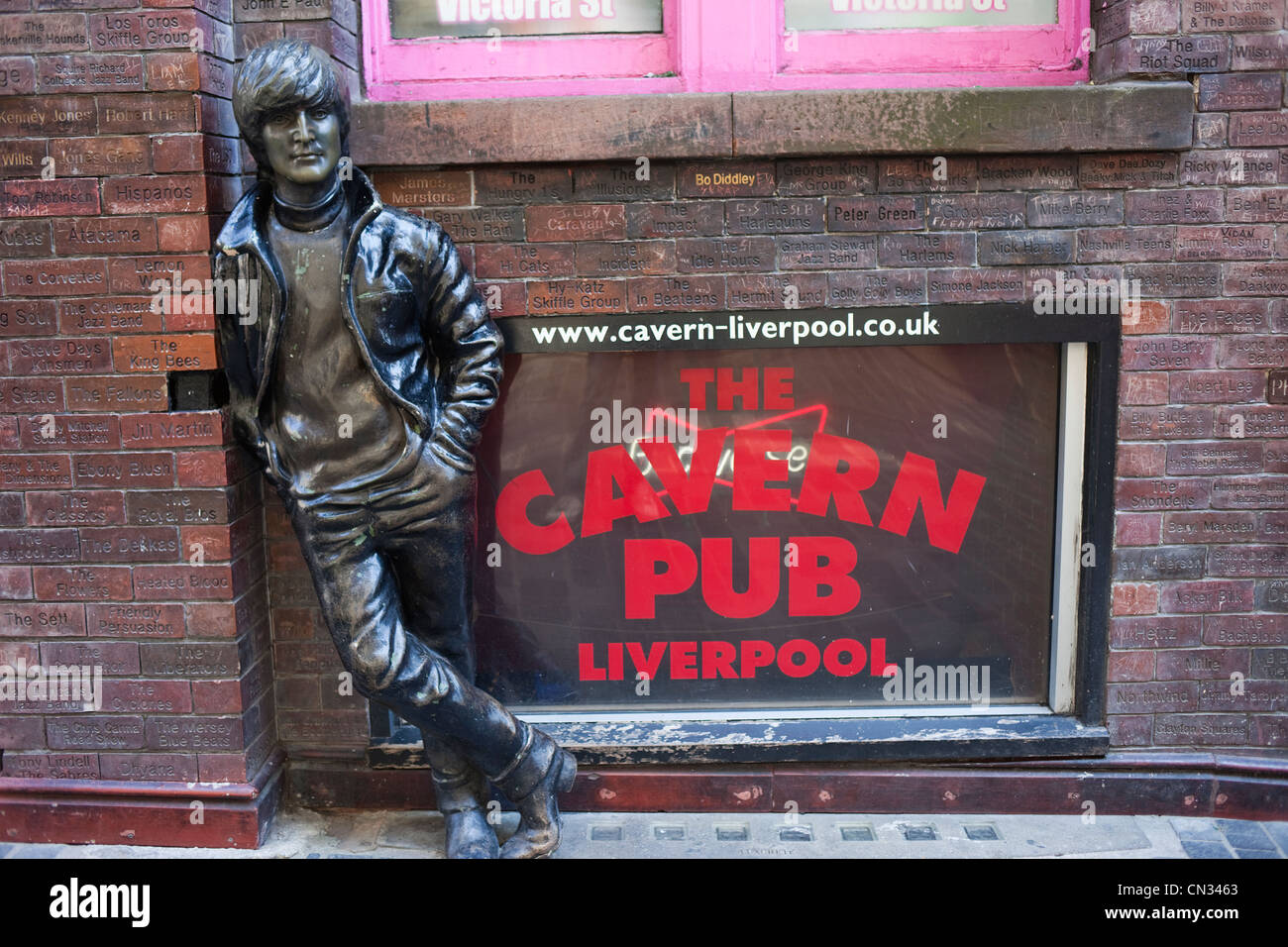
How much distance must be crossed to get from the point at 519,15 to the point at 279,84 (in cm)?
112

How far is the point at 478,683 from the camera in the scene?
4.18 meters

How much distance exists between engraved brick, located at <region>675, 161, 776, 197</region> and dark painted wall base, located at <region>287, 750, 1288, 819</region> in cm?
209

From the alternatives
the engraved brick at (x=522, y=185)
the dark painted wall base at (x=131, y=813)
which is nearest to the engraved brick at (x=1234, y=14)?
the engraved brick at (x=522, y=185)

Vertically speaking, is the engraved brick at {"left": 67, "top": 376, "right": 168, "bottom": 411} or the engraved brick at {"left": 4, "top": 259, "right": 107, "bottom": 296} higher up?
the engraved brick at {"left": 4, "top": 259, "right": 107, "bottom": 296}

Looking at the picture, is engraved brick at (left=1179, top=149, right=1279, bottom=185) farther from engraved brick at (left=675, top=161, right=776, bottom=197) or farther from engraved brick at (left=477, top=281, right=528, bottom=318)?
engraved brick at (left=477, top=281, right=528, bottom=318)

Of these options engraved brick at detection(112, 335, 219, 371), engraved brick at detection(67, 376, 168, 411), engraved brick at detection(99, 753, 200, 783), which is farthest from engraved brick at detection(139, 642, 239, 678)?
engraved brick at detection(112, 335, 219, 371)

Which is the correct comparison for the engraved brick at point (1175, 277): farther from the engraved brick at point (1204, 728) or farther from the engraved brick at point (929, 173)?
the engraved brick at point (1204, 728)

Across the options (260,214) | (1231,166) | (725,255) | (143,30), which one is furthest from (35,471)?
(1231,166)

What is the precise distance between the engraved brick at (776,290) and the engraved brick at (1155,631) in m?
1.61

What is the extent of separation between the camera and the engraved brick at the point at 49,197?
357 cm

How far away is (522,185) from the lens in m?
3.79

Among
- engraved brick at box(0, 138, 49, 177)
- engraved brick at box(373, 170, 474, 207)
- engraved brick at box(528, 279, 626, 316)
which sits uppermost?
engraved brick at box(0, 138, 49, 177)

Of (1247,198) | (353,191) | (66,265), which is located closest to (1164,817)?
(1247,198)

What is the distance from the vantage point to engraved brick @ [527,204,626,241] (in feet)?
12.5
